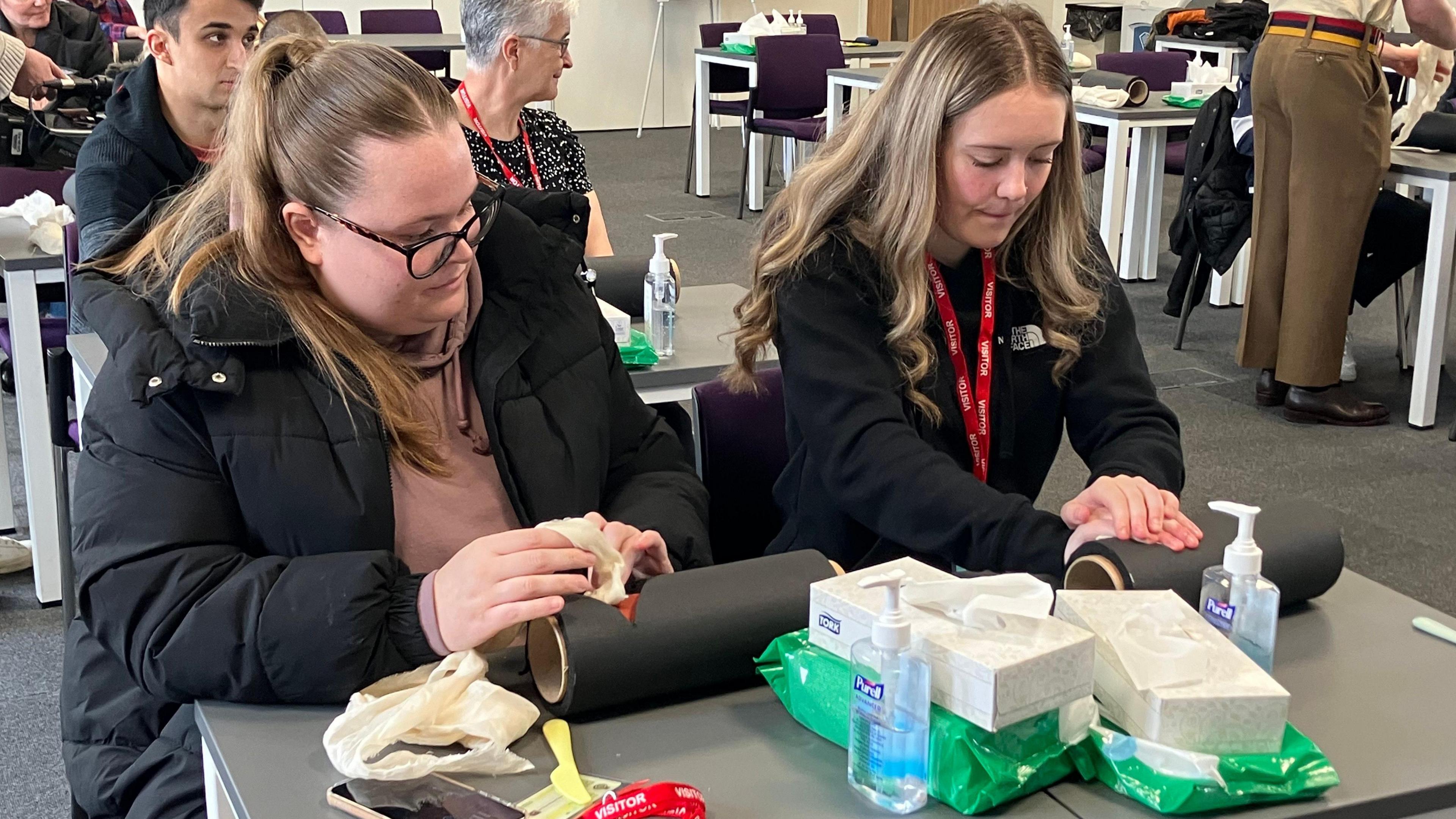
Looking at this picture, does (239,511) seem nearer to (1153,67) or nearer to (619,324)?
(619,324)

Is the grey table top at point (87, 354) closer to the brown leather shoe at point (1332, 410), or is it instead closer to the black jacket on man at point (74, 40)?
the brown leather shoe at point (1332, 410)

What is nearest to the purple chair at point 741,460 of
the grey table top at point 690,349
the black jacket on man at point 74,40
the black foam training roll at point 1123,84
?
the grey table top at point 690,349

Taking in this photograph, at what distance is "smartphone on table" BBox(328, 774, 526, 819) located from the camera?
1020 millimetres

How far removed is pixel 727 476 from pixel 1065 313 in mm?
553

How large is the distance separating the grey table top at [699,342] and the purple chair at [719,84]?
4219 millimetres

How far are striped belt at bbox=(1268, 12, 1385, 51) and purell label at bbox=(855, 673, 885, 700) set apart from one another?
11.0ft

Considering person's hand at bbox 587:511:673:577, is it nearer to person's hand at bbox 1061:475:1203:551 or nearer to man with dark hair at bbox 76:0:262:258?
person's hand at bbox 1061:475:1203:551

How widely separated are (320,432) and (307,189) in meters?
0.25

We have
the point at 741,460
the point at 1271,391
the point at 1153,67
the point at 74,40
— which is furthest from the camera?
the point at 74,40

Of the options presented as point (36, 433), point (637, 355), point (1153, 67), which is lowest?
point (36, 433)

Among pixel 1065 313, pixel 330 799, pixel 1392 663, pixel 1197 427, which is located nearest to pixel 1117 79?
pixel 1197 427

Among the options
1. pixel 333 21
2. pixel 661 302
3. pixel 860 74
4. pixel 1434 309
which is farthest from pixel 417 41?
pixel 661 302

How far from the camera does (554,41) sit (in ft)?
10.5

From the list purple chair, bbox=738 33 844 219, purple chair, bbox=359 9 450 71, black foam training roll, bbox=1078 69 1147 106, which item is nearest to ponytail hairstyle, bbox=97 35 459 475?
black foam training roll, bbox=1078 69 1147 106
